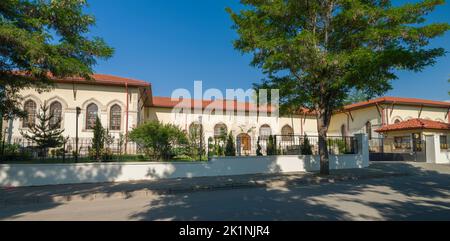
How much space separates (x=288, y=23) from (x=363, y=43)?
321cm

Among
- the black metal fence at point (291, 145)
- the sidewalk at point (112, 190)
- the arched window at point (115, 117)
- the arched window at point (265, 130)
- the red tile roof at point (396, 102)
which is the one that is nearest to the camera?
the sidewalk at point (112, 190)

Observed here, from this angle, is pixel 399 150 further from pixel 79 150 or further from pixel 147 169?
pixel 79 150

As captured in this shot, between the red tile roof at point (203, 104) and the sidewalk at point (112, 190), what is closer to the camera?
the sidewalk at point (112, 190)

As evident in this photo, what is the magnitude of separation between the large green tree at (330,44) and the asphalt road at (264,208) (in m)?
4.76

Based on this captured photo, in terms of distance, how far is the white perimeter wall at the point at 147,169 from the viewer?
1052 cm

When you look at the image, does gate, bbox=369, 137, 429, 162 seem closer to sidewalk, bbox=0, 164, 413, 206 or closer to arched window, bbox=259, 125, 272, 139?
arched window, bbox=259, 125, 272, 139

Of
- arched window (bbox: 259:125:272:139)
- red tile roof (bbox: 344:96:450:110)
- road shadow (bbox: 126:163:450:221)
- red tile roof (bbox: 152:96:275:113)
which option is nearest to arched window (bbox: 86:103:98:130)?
red tile roof (bbox: 152:96:275:113)

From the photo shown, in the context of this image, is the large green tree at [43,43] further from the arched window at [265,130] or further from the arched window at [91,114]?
the arched window at [265,130]

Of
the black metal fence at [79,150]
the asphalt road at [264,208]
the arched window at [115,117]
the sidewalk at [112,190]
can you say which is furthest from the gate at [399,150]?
the arched window at [115,117]

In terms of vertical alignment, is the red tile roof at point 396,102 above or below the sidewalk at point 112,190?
above

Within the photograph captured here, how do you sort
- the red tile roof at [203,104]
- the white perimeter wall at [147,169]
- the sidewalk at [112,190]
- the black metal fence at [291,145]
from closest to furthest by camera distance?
the sidewalk at [112,190] → the white perimeter wall at [147,169] → the black metal fence at [291,145] → the red tile roof at [203,104]

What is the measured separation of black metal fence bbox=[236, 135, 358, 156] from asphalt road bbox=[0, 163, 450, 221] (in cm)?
713

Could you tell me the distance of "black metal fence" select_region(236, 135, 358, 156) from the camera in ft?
51.3
